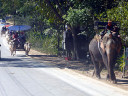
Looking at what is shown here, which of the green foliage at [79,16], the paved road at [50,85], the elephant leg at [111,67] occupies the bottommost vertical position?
the paved road at [50,85]

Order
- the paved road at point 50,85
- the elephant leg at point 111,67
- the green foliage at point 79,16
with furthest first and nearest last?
the green foliage at point 79,16, the elephant leg at point 111,67, the paved road at point 50,85

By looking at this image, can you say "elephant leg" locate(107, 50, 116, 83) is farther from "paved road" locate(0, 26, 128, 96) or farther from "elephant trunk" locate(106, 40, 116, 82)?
"paved road" locate(0, 26, 128, 96)

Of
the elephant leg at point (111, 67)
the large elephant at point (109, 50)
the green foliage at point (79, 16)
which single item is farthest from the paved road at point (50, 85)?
the green foliage at point (79, 16)

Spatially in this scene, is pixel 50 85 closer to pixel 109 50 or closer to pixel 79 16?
pixel 109 50

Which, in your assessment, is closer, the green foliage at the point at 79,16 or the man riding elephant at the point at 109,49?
the man riding elephant at the point at 109,49

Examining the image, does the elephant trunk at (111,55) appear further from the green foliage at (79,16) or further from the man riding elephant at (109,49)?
the green foliage at (79,16)

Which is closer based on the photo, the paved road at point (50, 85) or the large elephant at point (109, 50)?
the paved road at point (50, 85)

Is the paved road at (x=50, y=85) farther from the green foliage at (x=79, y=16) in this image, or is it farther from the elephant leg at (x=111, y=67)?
the green foliage at (x=79, y=16)

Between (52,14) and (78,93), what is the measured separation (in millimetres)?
12190

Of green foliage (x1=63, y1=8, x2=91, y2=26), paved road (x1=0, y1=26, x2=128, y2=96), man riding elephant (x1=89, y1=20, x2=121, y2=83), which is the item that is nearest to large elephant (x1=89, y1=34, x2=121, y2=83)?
man riding elephant (x1=89, y1=20, x2=121, y2=83)

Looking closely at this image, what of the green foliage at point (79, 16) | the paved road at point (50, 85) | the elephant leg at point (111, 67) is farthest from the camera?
the green foliage at point (79, 16)

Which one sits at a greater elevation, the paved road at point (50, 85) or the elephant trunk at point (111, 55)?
the elephant trunk at point (111, 55)

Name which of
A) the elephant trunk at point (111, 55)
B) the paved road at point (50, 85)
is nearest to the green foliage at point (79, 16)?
the paved road at point (50, 85)

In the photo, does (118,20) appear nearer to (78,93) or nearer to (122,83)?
(122,83)
